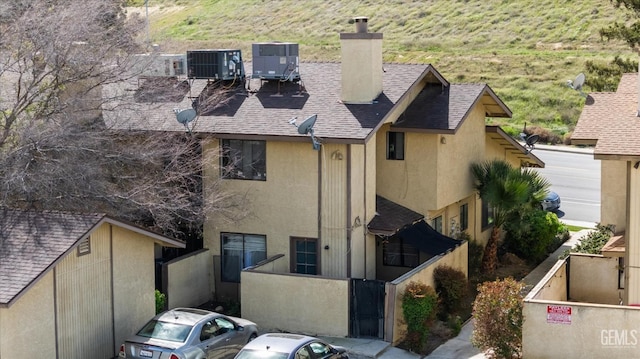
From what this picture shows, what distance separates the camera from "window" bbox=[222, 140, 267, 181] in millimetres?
25688

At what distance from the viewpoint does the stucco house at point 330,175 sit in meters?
23.8

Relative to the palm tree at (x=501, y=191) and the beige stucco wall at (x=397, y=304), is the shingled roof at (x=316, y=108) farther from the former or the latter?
the beige stucco wall at (x=397, y=304)

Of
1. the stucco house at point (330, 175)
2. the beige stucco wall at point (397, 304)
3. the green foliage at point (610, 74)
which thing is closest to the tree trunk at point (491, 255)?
the stucco house at point (330, 175)

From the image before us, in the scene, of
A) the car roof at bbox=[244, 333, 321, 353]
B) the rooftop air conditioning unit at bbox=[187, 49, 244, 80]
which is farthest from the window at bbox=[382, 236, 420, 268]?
the car roof at bbox=[244, 333, 321, 353]

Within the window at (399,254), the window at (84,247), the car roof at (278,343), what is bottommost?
the car roof at (278,343)

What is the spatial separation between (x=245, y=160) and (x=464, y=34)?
5675 cm

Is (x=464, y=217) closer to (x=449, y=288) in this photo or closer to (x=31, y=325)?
(x=449, y=288)

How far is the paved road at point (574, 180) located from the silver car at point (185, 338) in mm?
20367

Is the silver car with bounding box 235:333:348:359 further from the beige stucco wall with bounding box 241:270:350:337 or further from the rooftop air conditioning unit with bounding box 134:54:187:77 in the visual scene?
the rooftop air conditioning unit with bounding box 134:54:187:77

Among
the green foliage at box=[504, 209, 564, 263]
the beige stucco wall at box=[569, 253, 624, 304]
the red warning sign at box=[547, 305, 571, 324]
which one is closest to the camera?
the red warning sign at box=[547, 305, 571, 324]

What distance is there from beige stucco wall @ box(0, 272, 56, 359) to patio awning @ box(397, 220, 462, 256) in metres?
10.2

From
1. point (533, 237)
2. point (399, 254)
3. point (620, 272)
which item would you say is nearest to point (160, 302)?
point (399, 254)

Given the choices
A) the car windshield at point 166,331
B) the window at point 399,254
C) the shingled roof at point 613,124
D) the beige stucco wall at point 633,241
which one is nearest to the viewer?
the car windshield at point 166,331

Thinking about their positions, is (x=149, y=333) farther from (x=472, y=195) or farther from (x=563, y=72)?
(x=563, y=72)
